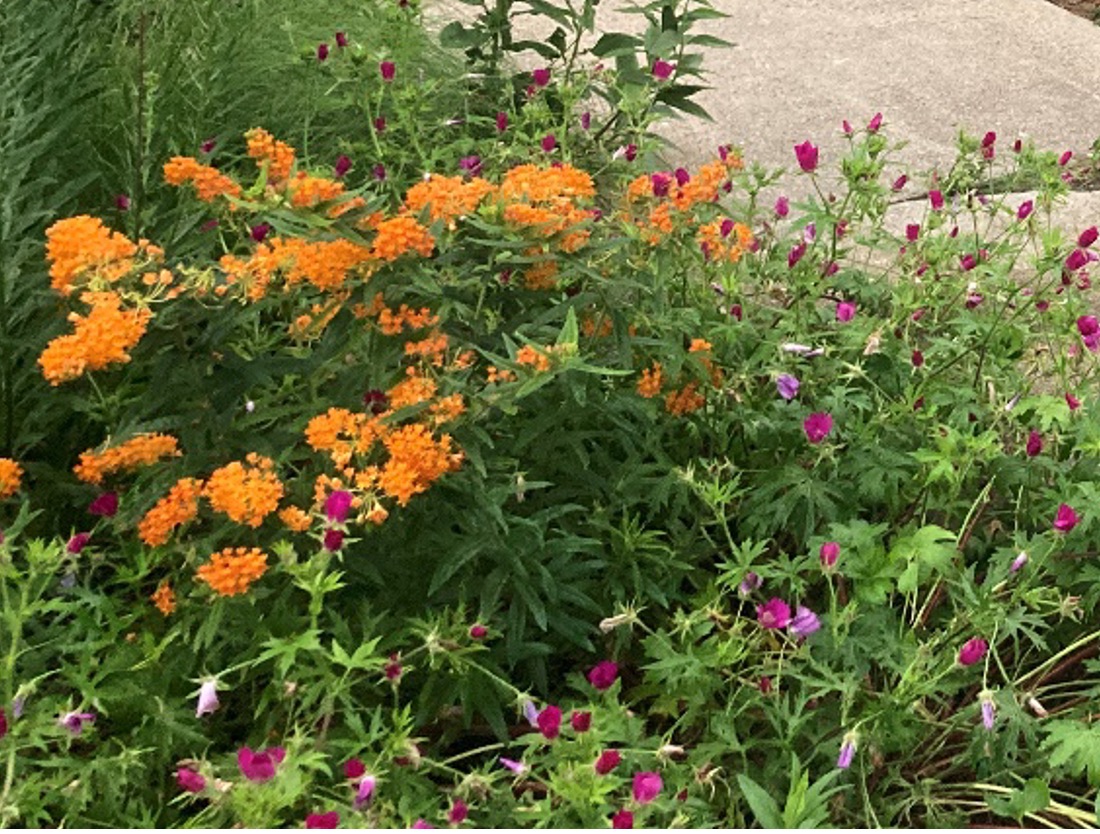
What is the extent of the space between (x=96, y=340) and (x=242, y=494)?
0.27 meters

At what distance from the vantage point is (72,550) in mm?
1773

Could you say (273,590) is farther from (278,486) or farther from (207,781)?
(207,781)

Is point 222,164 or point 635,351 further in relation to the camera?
point 222,164

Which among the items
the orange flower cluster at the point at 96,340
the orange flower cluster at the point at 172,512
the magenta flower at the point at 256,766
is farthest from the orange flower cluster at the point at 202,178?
the magenta flower at the point at 256,766

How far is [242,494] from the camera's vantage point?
1707mm

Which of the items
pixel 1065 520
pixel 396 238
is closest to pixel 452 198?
pixel 396 238

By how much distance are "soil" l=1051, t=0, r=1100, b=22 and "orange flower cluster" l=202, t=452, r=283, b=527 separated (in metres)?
5.40

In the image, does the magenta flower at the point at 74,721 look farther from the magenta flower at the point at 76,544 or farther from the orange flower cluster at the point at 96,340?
the orange flower cluster at the point at 96,340

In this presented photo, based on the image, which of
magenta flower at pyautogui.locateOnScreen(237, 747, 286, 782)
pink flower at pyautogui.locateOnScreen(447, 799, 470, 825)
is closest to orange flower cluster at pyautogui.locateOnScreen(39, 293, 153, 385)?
magenta flower at pyautogui.locateOnScreen(237, 747, 286, 782)

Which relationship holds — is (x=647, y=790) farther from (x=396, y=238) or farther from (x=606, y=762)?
(x=396, y=238)

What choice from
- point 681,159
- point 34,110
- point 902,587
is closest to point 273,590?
point 902,587

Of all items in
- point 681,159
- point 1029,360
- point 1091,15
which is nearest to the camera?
point 1029,360

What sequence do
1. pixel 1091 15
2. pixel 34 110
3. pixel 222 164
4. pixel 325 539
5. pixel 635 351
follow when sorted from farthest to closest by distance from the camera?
pixel 1091 15
pixel 222 164
pixel 34 110
pixel 635 351
pixel 325 539

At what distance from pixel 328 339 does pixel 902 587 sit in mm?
874
